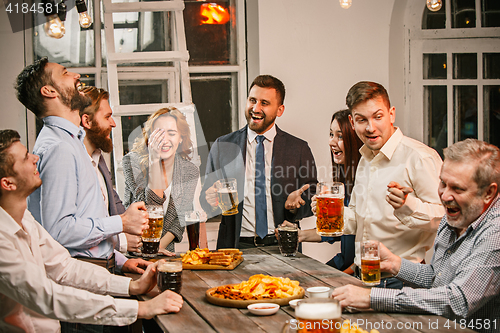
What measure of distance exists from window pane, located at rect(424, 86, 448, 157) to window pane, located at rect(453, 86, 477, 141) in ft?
0.40

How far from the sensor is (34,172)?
191 centimetres

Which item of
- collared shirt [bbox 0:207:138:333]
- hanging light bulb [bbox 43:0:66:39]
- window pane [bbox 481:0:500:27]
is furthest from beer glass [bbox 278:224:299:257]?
window pane [bbox 481:0:500:27]

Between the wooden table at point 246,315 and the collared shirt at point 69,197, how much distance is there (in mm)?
438

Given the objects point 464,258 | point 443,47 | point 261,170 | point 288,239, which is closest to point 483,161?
point 464,258

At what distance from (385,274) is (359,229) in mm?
630

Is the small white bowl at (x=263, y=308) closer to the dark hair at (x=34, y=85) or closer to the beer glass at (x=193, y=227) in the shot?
the beer glass at (x=193, y=227)

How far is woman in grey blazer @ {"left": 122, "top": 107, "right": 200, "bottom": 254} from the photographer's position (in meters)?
3.31

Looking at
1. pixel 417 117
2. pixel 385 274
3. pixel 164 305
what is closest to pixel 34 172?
pixel 164 305

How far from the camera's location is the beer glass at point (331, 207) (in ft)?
7.70

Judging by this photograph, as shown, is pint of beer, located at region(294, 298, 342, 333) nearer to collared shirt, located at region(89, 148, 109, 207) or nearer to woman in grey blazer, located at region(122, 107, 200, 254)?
collared shirt, located at region(89, 148, 109, 207)

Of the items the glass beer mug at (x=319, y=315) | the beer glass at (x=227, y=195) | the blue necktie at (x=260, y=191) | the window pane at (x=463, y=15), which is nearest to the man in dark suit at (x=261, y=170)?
the blue necktie at (x=260, y=191)

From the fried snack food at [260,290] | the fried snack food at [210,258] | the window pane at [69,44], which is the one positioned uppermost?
the window pane at [69,44]

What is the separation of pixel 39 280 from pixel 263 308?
0.84m

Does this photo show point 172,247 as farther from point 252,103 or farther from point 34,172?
point 34,172
